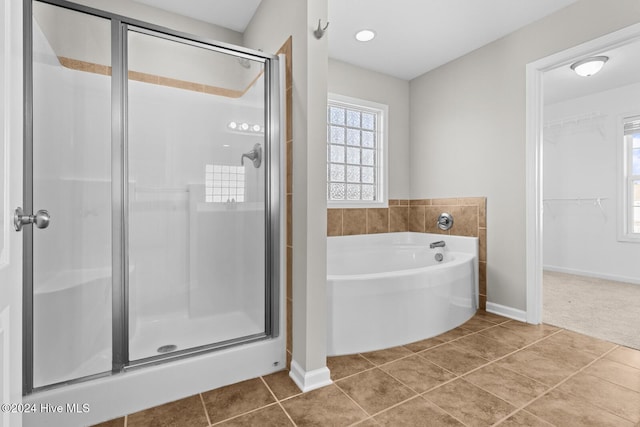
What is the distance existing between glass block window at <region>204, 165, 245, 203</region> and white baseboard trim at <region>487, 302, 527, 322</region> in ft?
7.78

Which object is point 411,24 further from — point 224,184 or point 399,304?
point 399,304

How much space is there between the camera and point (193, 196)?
1.75 m

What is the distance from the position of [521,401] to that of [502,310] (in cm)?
136

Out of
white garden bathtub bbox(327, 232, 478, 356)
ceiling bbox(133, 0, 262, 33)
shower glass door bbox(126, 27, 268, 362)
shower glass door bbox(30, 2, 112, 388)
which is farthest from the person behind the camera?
ceiling bbox(133, 0, 262, 33)

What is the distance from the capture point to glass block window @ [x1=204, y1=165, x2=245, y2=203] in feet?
5.83

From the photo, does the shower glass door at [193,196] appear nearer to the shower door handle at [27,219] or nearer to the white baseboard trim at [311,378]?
the white baseboard trim at [311,378]

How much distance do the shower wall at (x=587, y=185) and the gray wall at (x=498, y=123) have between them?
246 cm

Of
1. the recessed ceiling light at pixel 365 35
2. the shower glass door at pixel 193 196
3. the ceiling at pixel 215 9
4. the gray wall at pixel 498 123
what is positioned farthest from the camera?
the recessed ceiling light at pixel 365 35

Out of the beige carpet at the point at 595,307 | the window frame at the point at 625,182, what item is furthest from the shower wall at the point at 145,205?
the window frame at the point at 625,182

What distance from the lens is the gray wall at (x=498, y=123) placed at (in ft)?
7.46

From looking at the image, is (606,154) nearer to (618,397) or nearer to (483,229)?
(483,229)

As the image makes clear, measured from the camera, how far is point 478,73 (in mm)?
2941

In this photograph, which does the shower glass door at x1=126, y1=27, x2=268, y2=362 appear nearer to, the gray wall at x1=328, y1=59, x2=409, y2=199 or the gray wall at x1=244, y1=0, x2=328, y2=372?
the gray wall at x1=244, y1=0, x2=328, y2=372
